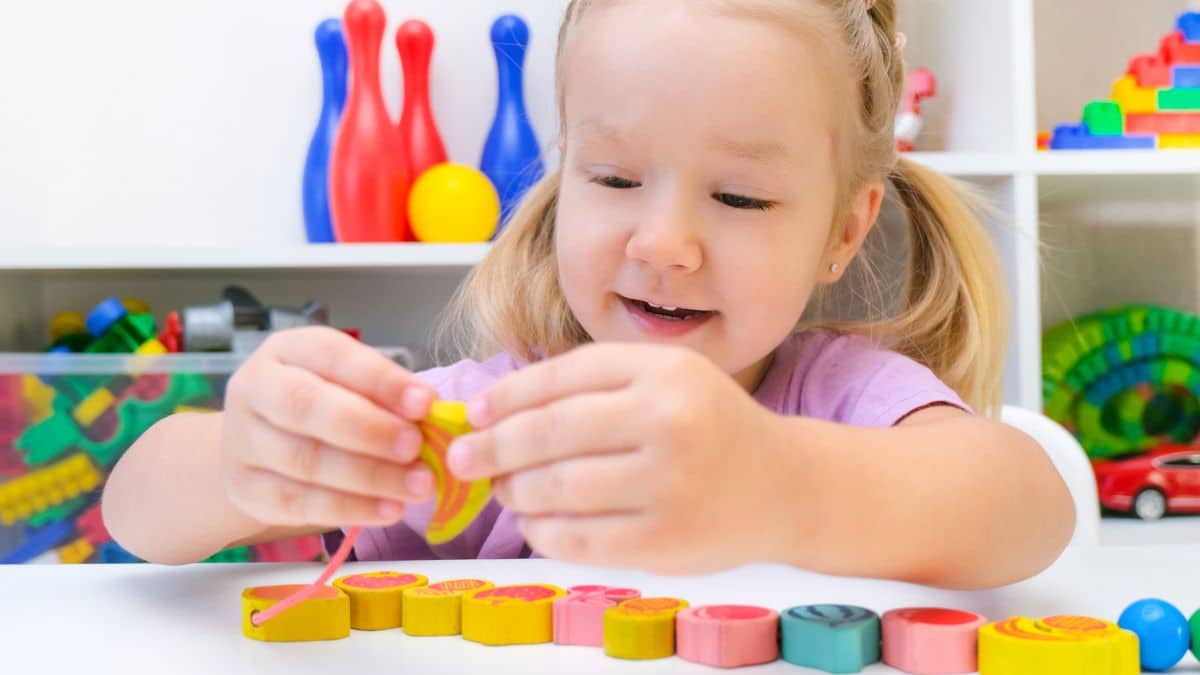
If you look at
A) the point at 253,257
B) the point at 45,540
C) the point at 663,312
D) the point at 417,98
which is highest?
the point at 417,98

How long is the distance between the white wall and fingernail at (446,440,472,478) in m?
1.39

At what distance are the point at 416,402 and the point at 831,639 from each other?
16cm

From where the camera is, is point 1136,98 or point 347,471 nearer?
point 347,471

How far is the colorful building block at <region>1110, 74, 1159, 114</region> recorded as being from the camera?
4.72ft

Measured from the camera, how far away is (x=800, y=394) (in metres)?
0.84

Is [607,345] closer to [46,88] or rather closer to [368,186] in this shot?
[368,186]

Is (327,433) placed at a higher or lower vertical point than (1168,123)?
lower

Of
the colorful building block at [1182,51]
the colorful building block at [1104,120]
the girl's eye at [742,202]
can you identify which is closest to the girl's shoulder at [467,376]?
the girl's eye at [742,202]

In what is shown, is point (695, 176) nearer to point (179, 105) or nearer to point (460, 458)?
point (460, 458)

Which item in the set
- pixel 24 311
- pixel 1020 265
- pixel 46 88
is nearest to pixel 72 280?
pixel 24 311

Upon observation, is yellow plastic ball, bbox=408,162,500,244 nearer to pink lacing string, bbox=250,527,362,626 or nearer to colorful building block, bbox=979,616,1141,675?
pink lacing string, bbox=250,527,362,626

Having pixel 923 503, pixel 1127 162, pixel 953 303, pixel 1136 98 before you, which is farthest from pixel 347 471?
pixel 1136 98

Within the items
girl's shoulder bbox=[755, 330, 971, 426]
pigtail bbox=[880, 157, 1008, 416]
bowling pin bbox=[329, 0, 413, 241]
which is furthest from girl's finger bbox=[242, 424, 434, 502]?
bowling pin bbox=[329, 0, 413, 241]

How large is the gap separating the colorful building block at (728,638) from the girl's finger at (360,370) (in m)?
0.12
